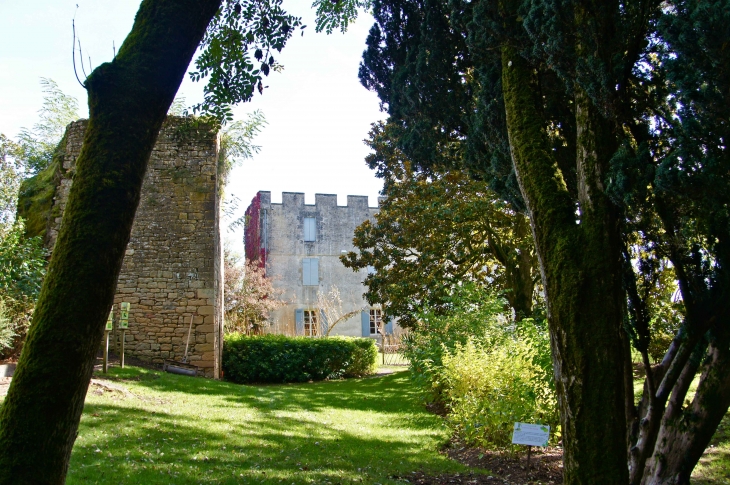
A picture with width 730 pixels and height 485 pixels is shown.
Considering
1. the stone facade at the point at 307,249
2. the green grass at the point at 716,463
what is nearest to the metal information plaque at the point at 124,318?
the green grass at the point at 716,463

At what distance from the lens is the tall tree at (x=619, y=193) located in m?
3.34

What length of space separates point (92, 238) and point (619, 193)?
115 inches

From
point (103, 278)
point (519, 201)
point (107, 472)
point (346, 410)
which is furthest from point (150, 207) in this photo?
point (103, 278)

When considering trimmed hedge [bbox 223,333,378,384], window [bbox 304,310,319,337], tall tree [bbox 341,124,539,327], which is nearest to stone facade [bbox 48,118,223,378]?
trimmed hedge [bbox 223,333,378,384]

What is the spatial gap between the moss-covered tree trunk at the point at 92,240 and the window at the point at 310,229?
83.6ft

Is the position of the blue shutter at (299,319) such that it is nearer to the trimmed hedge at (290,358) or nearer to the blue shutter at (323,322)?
the blue shutter at (323,322)

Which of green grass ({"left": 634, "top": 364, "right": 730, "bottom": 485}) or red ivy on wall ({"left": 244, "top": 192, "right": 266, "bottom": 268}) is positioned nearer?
green grass ({"left": 634, "top": 364, "right": 730, "bottom": 485})

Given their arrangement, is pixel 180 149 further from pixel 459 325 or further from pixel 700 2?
pixel 700 2

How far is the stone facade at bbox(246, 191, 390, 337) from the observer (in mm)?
27734

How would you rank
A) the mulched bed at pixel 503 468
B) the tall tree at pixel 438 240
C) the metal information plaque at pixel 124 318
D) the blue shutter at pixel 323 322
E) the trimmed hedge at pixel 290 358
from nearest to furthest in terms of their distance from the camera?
the mulched bed at pixel 503 468 → the metal information plaque at pixel 124 318 → the tall tree at pixel 438 240 → the trimmed hedge at pixel 290 358 → the blue shutter at pixel 323 322

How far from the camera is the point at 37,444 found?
96.1 inches

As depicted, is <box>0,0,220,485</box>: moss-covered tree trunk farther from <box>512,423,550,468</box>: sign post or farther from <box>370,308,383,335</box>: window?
<box>370,308,383,335</box>: window

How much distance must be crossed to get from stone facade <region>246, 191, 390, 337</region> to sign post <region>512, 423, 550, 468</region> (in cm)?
2228

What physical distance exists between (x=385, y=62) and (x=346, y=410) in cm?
590
